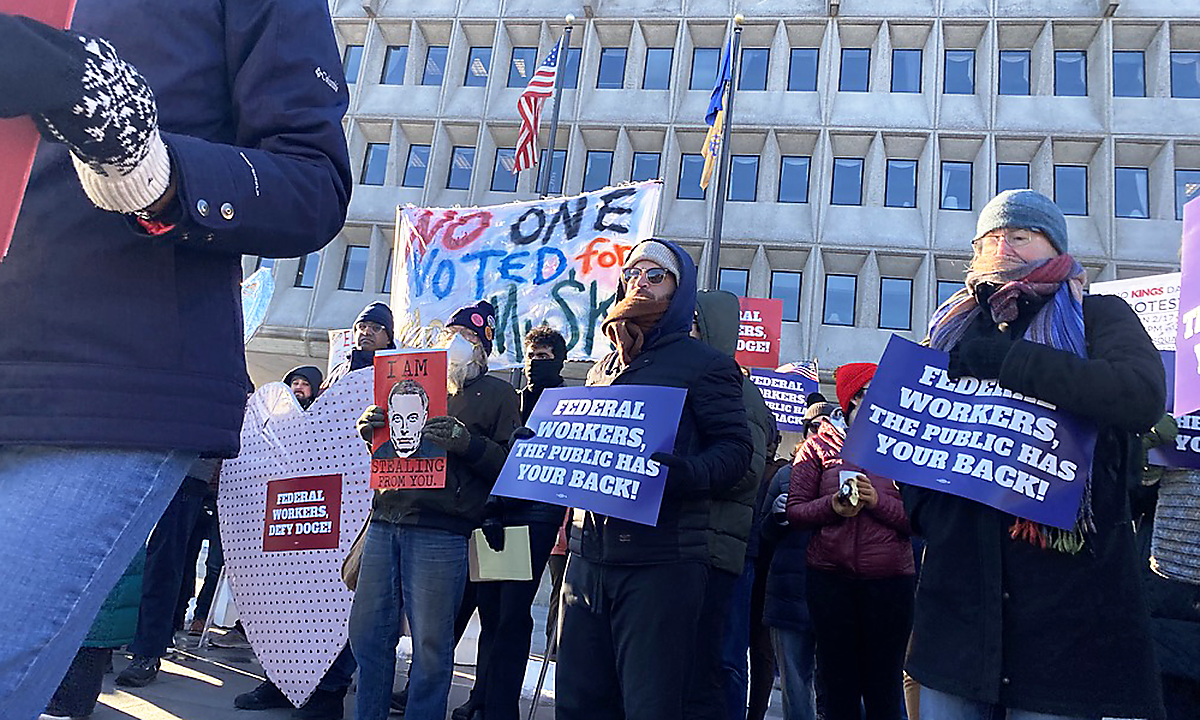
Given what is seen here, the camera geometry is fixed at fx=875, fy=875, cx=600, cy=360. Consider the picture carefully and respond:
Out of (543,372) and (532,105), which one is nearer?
(543,372)

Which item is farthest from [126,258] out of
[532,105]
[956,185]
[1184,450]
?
[956,185]

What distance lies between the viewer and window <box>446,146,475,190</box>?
77.7 ft

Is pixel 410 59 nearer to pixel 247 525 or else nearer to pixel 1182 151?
pixel 1182 151

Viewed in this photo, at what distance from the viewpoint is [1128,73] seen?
835 inches

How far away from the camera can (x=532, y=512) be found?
4828 mm

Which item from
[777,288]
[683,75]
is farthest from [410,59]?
[777,288]

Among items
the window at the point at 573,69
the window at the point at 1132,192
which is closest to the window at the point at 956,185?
the window at the point at 1132,192

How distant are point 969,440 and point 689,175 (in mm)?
21030

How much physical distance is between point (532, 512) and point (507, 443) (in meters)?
0.72

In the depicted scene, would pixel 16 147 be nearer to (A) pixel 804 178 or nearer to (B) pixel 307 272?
(A) pixel 804 178

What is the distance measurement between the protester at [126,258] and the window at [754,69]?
22532 mm

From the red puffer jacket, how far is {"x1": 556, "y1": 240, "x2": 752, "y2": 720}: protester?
142 centimetres

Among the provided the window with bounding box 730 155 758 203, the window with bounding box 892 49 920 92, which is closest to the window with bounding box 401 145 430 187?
the window with bounding box 730 155 758 203

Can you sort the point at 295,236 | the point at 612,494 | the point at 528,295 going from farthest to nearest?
1. the point at 528,295
2. the point at 612,494
3. the point at 295,236
